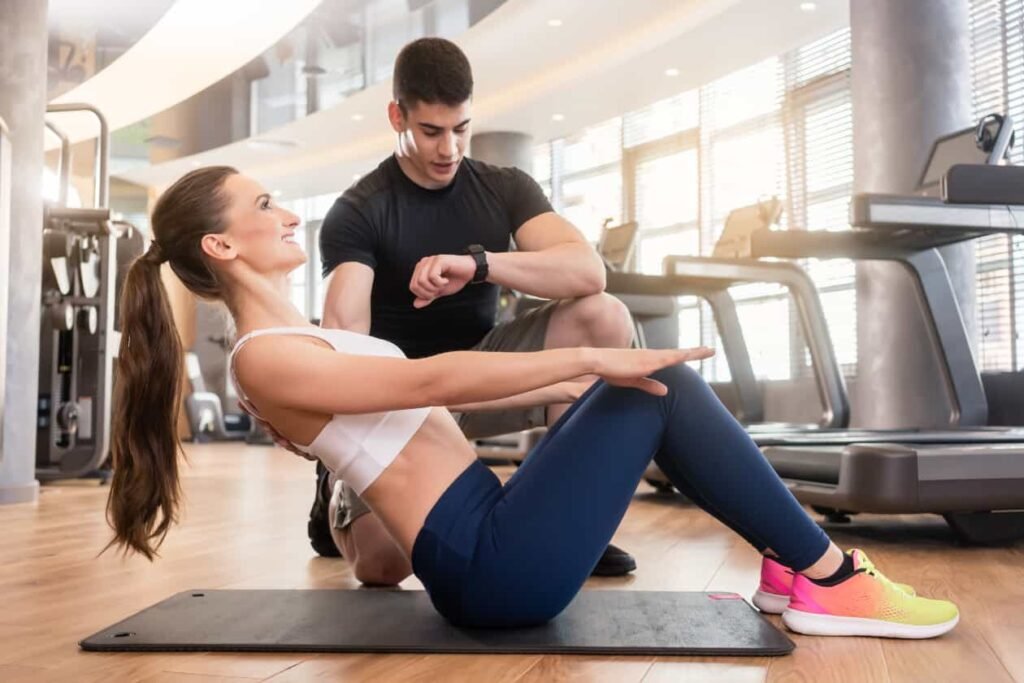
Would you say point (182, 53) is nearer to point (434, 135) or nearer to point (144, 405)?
point (434, 135)

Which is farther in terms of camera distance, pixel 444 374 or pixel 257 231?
pixel 257 231

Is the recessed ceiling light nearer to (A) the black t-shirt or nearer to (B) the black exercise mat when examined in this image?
(A) the black t-shirt

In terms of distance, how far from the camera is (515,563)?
1434 mm

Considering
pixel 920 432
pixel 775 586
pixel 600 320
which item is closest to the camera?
pixel 775 586

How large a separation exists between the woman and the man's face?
0.66 meters

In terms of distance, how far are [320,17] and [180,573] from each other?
5.39m

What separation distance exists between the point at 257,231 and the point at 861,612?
1094 millimetres

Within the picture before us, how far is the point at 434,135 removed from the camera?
2166 millimetres

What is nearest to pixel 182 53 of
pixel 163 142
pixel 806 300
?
pixel 163 142

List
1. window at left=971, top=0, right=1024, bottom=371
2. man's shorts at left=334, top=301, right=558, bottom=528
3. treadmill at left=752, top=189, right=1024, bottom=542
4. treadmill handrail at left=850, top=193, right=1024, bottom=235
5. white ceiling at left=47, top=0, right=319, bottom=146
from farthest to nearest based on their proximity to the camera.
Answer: white ceiling at left=47, top=0, right=319, bottom=146, window at left=971, top=0, right=1024, bottom=371, treadmill handrail at left=850, top=193, right=1024, bottom=235, treadmill at left=752, top=189, right=1024, bottom=542, man's shorts at left=334, top=301, right=558, bottom=528

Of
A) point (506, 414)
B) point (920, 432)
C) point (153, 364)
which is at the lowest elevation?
point (920, 432)

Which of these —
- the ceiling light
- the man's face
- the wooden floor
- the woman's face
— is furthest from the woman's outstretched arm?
the ceiling light

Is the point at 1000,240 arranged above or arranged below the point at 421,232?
above

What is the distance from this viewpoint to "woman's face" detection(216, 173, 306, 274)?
1.54 metres
